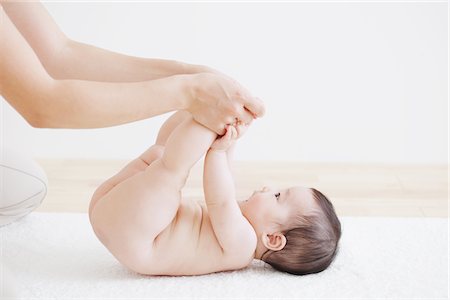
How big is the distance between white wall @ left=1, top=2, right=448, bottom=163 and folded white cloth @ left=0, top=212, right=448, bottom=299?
115 cm

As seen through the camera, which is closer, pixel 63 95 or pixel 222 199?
pixel 63 95

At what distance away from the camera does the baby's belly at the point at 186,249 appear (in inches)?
74.0

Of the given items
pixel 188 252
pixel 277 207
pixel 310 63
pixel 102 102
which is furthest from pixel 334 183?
pixel 102 102

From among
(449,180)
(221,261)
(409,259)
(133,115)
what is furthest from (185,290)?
(449,180)

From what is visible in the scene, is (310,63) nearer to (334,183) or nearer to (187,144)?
(334,183)

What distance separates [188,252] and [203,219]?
0.34 ft

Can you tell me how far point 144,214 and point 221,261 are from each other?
25 cm

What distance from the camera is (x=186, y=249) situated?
6.20 feet

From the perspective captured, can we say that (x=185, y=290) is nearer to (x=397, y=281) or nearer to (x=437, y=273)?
(x=397, y=281)

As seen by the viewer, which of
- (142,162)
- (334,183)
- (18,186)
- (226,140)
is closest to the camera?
(226,140)

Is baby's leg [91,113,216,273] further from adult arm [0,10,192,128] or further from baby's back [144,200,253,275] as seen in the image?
adult arm [0,10,192,128]

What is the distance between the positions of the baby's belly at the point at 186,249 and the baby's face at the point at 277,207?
127 mm

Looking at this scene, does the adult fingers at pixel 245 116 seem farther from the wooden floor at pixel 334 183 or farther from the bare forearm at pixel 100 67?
the wooden floor at pixel 334 183

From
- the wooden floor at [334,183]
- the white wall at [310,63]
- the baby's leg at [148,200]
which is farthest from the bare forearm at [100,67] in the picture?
the white wall at [310,63]
